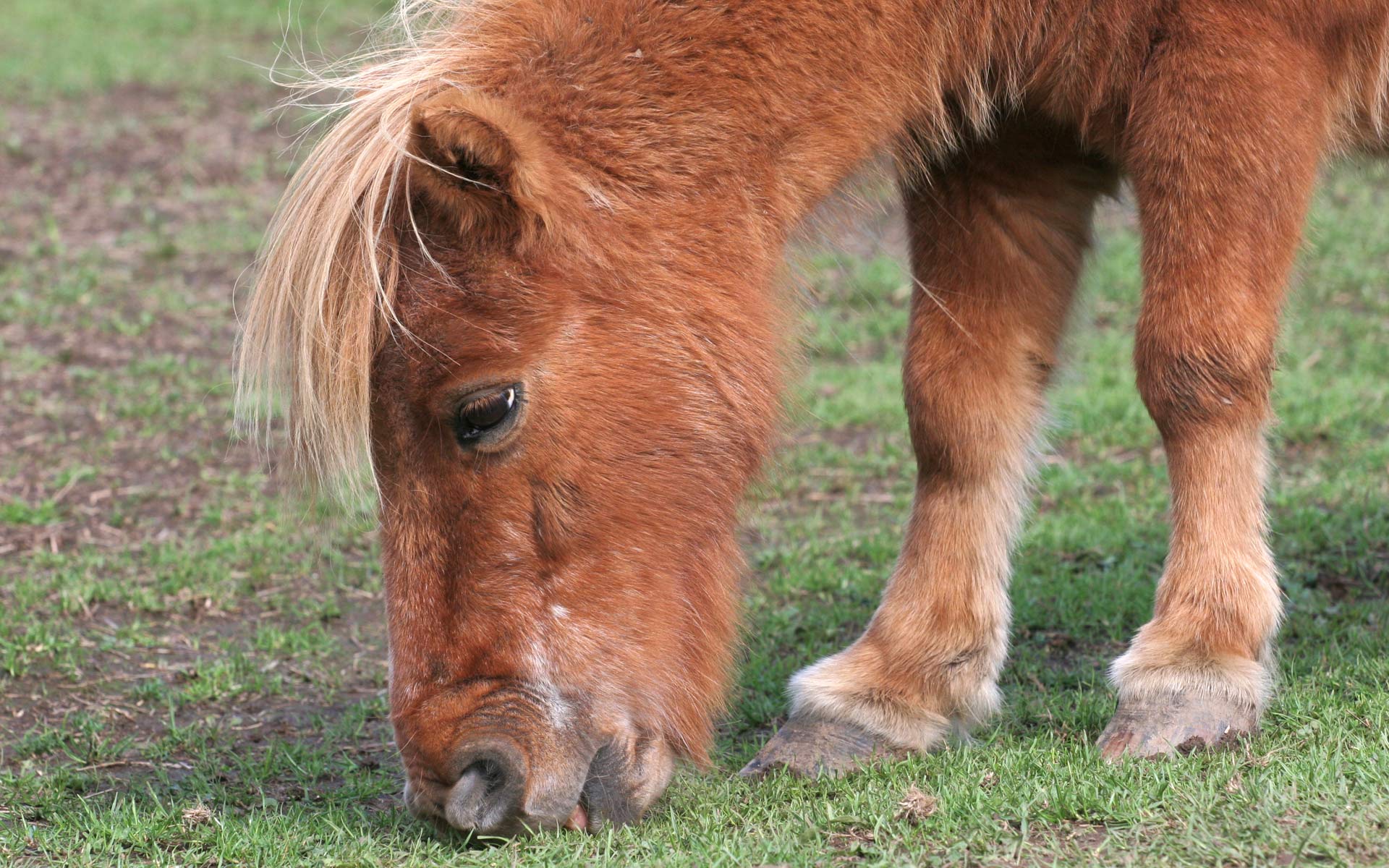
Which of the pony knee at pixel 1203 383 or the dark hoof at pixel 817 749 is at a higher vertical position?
the pony knee at pixel 1203 383

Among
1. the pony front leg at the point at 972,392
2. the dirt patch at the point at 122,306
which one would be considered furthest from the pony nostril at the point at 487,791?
the dirt patch at the point at 122,306

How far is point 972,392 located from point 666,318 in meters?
1.15

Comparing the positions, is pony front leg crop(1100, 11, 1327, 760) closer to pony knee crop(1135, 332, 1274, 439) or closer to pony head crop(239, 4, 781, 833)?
pony knee crop(1135, 332, 1274, 439)

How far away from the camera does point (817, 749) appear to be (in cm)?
350

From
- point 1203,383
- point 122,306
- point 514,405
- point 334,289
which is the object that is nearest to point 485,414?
point 514,405

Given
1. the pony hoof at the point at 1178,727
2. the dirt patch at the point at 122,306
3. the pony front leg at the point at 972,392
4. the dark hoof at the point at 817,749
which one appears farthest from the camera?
the dirt patch at the point at 122,306

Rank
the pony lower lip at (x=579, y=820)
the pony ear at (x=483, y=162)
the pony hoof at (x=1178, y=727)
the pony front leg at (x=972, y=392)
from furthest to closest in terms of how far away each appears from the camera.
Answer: the pony front leg at (x=972, y=392)
the pony hoof at (x=1178, y=727)
the pony lower lip at (x=579, y=820)
the pony ear at (x=483, y=162)

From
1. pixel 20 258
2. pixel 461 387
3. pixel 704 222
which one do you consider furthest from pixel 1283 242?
pixel 20 258

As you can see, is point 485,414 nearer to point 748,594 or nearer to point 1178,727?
point 1178,727

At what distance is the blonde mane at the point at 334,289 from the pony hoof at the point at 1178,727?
1.75 m

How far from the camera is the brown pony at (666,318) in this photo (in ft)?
9.60

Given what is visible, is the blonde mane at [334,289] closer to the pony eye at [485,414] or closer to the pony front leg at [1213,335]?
the pony eye at [485,414]

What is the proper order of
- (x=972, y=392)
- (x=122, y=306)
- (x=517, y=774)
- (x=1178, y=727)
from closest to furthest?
(x=517, y=774) < (x=1178, y=727) < (x=972, y=392) < (x=122, y=306)

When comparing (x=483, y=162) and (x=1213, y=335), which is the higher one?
(x=483, y=162)
